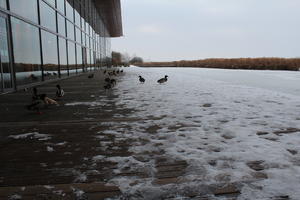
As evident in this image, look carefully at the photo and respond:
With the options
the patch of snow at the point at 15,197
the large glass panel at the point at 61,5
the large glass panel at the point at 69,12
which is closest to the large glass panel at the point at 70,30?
the large glass panel at the point at 69,12

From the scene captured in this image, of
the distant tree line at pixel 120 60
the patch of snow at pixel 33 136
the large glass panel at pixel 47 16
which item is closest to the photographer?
the patch of snow at pixel 33 136

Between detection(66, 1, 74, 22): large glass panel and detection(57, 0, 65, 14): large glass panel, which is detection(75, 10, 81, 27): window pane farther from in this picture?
detection(57, 0, 65, 14): large glass panel

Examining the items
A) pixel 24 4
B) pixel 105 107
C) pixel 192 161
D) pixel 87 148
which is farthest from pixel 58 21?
pixel 192 161

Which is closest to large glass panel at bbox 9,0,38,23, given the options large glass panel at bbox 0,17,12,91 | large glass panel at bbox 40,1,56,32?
large glass panel at bbox 40,1,56,32

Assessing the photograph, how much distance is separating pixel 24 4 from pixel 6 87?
3.99 metres

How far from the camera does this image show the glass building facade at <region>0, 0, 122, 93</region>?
8.95 meters

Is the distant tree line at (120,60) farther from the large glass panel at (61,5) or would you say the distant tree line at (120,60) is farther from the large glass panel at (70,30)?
the large glass panel at (61,5)

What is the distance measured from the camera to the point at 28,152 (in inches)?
129

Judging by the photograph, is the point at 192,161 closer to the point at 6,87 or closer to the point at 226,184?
the point at 226,184

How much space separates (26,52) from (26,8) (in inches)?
76.8

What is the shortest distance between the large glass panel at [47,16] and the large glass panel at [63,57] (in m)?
1.43

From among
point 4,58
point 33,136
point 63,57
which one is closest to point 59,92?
point 4,58

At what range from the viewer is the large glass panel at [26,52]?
9.74 metres

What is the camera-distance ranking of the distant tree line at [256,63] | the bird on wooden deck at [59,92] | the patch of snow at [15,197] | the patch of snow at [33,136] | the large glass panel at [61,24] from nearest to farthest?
the patch of snow at [15,197], the patch of snow at [33,136], the bird on wooden deck at [59,92], the large glass panel at [61,24], the distant tree line at [256,63]
